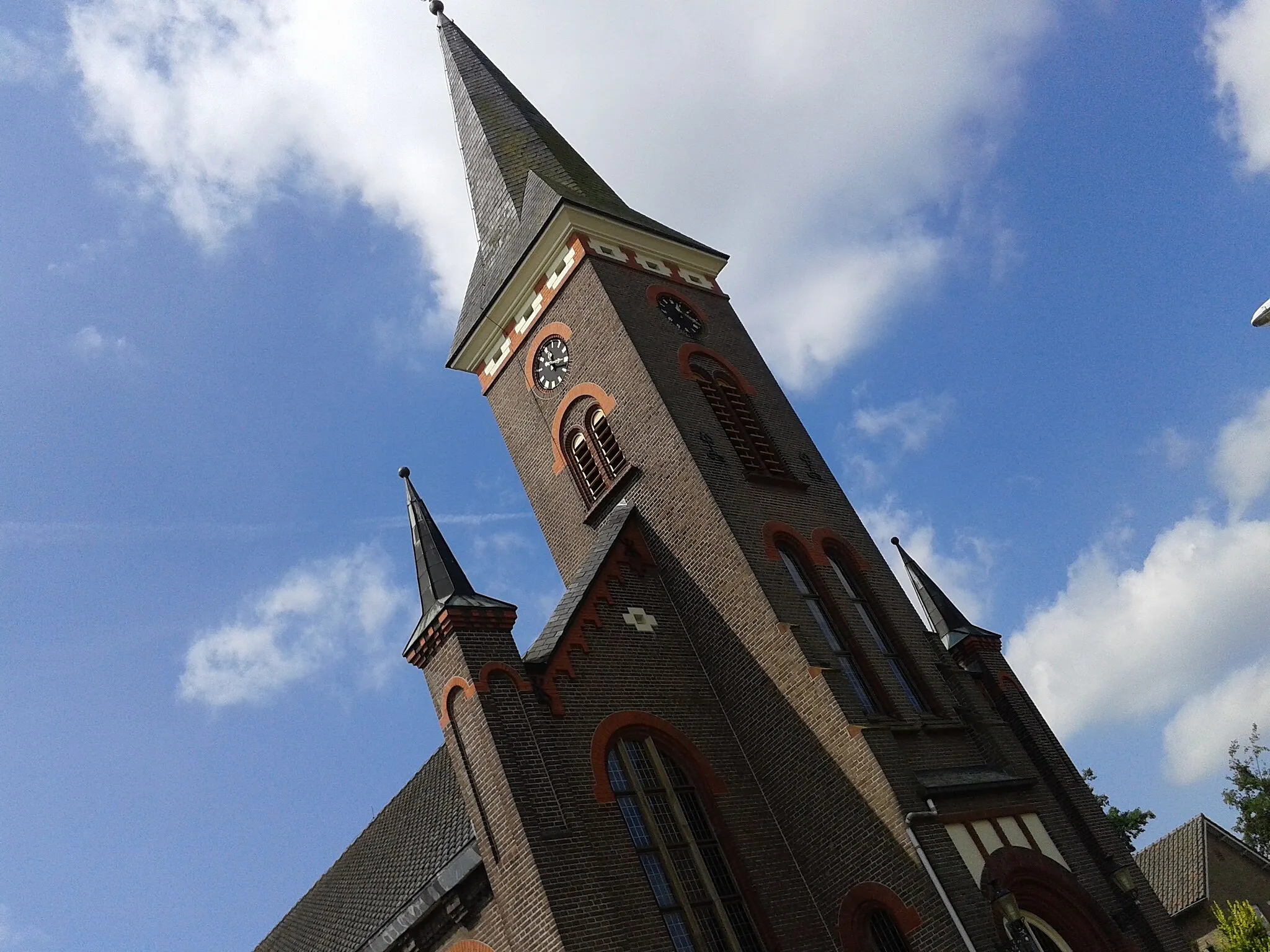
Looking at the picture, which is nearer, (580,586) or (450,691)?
(450,691)

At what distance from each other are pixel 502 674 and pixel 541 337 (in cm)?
924

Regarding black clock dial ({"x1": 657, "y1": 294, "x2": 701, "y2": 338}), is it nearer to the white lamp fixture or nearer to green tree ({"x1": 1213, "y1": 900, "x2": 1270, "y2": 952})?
the white lamp fixture

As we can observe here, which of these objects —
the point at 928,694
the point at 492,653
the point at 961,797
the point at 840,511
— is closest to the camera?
the point at 492,653

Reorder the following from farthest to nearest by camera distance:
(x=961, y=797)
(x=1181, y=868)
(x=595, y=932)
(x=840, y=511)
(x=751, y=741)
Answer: (x=1181, y=868)
(x=840, y=511)
(x=751, y=741)
(x=961, y=797)
(x=595, y=932)

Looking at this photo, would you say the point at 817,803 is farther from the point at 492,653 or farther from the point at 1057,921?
the point at 492,653

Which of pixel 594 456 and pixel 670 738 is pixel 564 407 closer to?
pixel 594 456

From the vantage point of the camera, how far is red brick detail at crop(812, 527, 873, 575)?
1802 cm

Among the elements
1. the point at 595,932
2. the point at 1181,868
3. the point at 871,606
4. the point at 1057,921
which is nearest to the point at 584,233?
the point at 871,606

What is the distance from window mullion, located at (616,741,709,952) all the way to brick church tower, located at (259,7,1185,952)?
38mm

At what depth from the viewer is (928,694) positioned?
654 inches

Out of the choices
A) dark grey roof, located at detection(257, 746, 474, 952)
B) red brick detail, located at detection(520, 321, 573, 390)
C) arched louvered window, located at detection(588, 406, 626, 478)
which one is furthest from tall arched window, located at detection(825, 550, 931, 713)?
dark grey roof, located at detection(257, 746, 474, 952)

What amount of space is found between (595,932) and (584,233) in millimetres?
13452

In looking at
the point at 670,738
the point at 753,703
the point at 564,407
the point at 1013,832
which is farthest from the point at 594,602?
the point at 1013,832

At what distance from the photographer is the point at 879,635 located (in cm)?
1733
